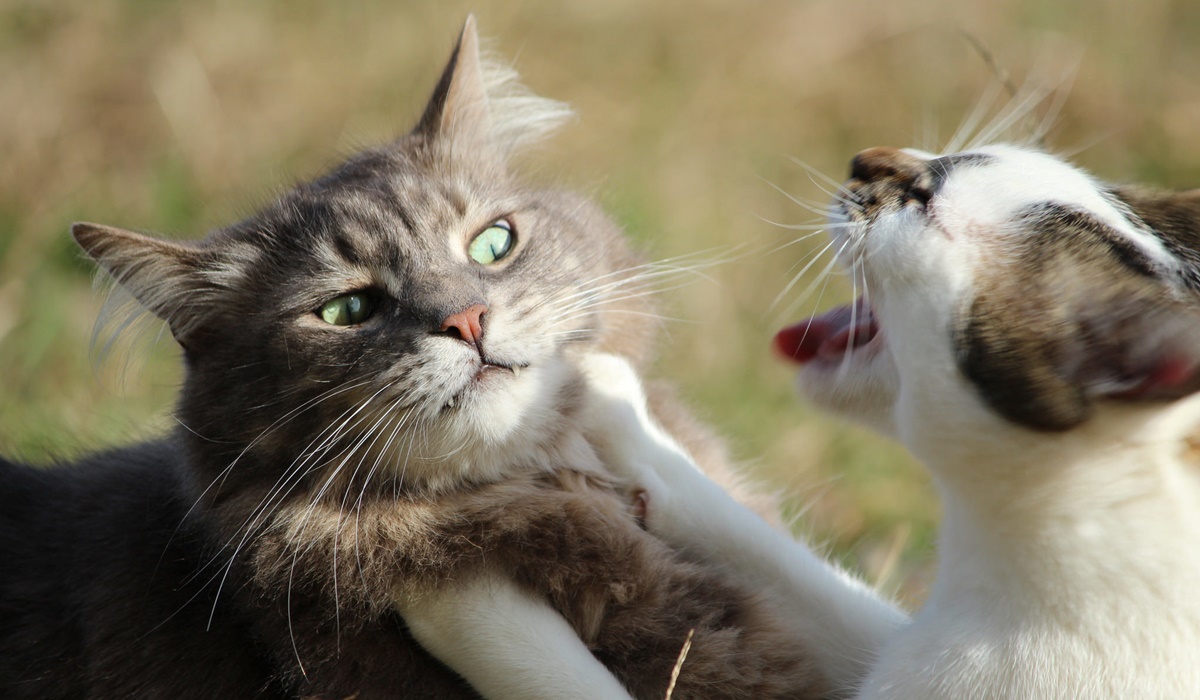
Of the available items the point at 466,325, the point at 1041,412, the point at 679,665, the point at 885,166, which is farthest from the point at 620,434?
the point at 1041,412

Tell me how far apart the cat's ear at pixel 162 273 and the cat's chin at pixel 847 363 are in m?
1.08

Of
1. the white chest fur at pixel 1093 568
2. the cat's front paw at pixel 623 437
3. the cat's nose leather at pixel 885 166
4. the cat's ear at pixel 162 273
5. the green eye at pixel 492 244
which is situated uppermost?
the cat's ear at pixel 162 273

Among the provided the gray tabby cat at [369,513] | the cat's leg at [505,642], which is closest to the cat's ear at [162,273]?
the gray tabby cat at [369,513]

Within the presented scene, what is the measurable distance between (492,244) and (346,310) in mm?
322

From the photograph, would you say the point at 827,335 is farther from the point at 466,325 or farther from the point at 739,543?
the point at 466,325

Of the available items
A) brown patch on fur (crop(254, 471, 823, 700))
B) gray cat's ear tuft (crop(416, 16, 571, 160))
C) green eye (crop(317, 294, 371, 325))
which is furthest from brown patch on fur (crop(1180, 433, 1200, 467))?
gray cat's ear tuft (crop(416, 16, 571, 160))

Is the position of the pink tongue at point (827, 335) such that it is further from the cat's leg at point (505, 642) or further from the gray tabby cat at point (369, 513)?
the cat's leg at point (505, 642)

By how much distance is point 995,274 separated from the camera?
156cm

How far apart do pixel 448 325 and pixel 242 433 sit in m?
0.42

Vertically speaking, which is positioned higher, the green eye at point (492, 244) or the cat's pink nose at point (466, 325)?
the green eye at point (492, 244)

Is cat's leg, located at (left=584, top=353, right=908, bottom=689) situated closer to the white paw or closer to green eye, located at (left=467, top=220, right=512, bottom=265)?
the white paw

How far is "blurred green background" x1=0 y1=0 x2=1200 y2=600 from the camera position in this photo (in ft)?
11.2

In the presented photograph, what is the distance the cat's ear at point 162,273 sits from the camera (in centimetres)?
195

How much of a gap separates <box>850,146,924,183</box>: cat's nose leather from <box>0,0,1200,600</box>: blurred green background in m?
0.99
